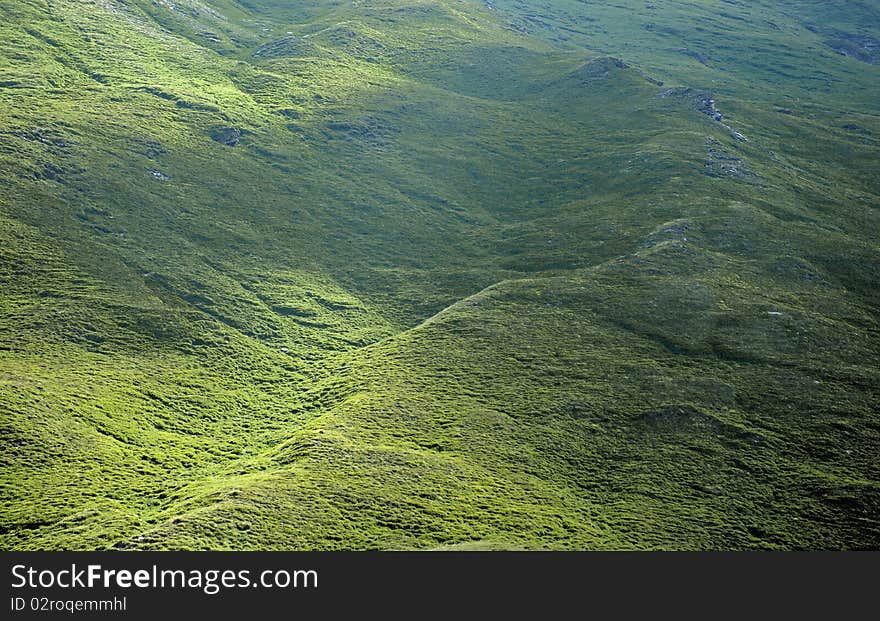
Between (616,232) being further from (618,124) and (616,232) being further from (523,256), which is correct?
(618,124)

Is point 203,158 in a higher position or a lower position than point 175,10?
lower

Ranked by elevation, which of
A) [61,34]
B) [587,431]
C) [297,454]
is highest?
[61,34]

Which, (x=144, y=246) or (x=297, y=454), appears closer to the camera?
(x=297, y=454)

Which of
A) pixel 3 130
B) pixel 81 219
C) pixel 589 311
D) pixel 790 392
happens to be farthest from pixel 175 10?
pixel 790 392

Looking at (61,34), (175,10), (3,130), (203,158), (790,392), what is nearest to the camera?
(790,392)

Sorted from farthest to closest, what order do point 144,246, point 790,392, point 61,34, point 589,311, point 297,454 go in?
point 61,34, point 144,246, point 589,311, point 790,392, point 297,454

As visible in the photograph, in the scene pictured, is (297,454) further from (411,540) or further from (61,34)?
(61,34)
